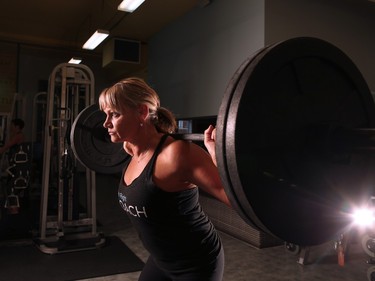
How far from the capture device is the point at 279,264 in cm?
267

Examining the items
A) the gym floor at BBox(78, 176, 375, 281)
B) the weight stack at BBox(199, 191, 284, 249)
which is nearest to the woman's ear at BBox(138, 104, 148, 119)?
the gym floor at BBox(78, 176, 375, 281)

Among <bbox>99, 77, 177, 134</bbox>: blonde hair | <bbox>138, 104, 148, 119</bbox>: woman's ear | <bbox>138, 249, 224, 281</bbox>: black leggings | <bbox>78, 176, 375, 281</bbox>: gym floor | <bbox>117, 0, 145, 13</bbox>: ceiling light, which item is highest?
<bbox>117, 0, 145, 13</bbox>: ceiling light

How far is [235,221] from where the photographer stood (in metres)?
3.38

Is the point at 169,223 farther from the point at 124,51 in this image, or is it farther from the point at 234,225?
the point at 124,51

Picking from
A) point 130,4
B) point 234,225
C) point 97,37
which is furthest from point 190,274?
point 97,37

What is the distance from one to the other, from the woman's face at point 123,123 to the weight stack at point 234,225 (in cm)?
191

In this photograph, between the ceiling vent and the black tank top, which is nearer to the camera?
the black tank top

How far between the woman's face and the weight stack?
6.26 ft

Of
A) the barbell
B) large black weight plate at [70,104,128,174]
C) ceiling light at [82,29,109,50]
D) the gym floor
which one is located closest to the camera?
the barbell

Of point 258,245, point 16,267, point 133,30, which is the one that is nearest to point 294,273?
point 258,245

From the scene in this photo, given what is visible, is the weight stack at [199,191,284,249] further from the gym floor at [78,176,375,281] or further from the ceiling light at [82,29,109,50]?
the ceiling light at [82,29,109,50]

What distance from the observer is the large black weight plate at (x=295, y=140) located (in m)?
0.56

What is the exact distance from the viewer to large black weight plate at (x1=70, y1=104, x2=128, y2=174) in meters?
1.61

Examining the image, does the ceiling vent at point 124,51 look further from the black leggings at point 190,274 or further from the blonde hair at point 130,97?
the black leggings at point 190,274
